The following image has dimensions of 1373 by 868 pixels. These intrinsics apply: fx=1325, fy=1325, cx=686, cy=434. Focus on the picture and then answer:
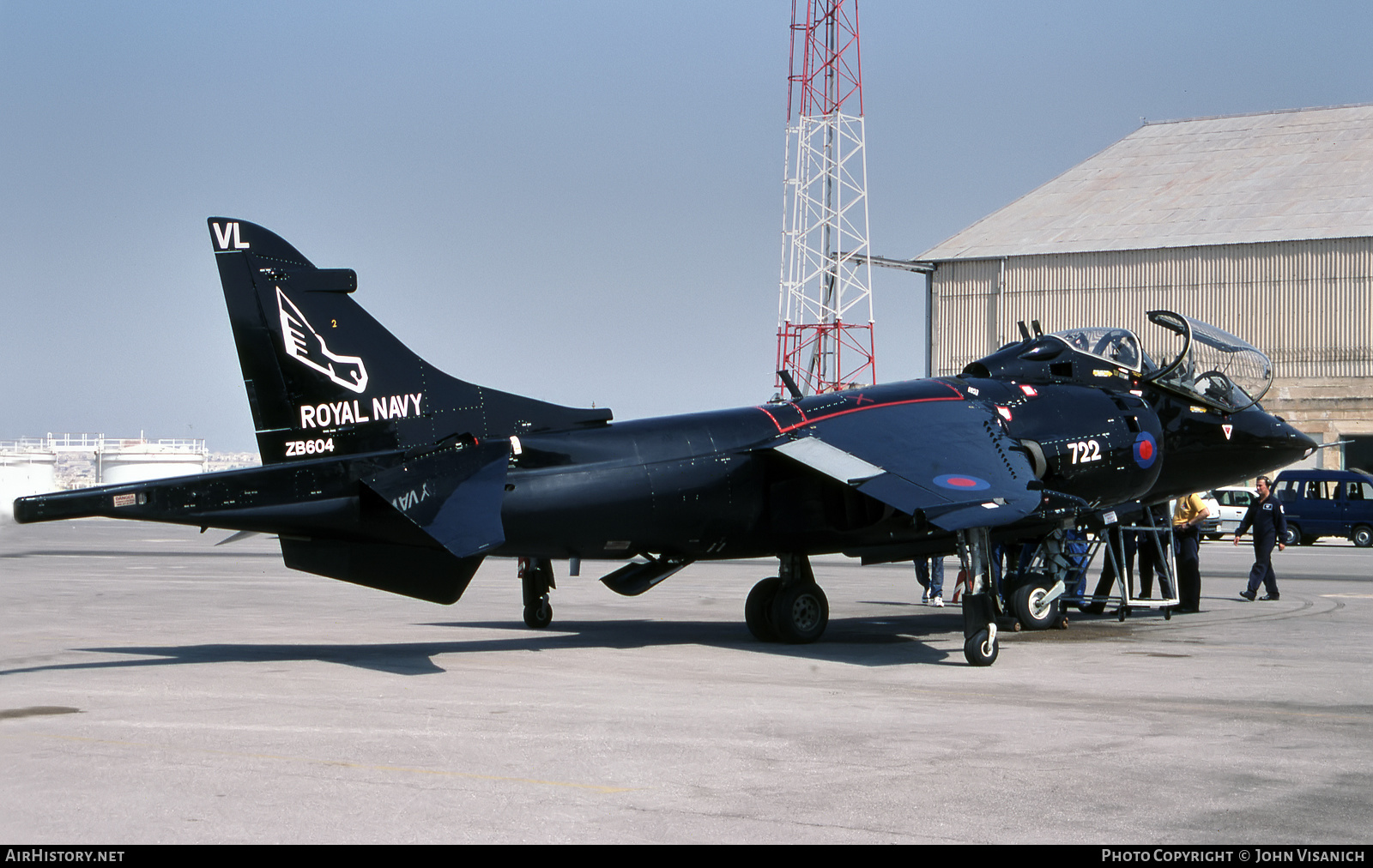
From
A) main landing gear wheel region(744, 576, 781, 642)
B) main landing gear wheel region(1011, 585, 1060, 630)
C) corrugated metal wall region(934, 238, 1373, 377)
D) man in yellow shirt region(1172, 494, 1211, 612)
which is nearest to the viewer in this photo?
main landing gear wheel region(744, 576, 781, 642)

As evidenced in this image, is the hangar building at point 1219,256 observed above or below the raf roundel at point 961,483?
above

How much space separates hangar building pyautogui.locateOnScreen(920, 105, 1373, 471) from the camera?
2083 inches

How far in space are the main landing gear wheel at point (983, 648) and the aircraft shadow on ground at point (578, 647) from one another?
365mm

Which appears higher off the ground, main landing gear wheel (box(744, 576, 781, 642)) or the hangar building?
the hangar building

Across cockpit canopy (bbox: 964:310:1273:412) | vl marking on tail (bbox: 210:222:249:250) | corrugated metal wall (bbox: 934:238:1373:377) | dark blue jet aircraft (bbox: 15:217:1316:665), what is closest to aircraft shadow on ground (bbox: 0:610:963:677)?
dark blue jet aircraft (bbox: 15:217:1316:665)

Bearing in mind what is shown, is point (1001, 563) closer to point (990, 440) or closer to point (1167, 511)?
point (1167, 511)

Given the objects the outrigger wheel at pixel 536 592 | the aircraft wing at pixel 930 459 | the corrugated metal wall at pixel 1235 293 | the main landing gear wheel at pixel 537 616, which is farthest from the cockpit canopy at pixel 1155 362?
the corrugated metal wall at pixel 1235 293

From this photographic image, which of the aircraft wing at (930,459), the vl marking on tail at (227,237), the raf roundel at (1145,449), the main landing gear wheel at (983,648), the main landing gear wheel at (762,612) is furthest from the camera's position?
the raf roundel at (1145,449)

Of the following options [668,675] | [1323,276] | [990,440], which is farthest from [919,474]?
[1323,276]

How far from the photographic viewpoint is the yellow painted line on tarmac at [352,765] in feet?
26.6

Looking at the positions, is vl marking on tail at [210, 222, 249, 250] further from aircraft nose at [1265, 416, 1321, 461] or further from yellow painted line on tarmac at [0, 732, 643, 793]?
aircraft nose at [1265, 416, 1321, 461]

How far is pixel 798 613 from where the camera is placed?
53.0 feet

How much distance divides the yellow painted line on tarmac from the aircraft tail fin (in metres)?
3.98

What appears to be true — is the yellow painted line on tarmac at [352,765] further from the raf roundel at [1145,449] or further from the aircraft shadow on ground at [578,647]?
the raf roundel at [1145,449]
